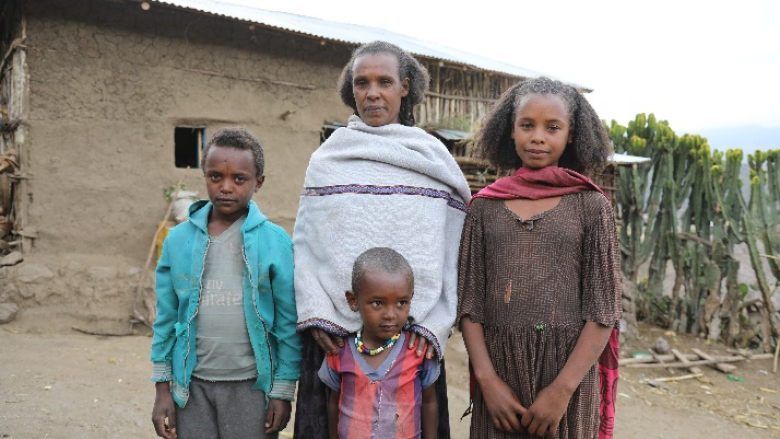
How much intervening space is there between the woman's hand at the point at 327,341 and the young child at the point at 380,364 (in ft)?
0.06

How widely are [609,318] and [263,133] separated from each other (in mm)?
5364

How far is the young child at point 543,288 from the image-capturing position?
1.71m

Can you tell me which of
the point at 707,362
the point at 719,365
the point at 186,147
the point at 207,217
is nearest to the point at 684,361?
the point at 707,362

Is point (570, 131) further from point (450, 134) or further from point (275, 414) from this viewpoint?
point (450, 134)

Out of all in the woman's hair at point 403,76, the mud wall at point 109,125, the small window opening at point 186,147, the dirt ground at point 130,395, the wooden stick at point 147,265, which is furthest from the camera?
the small window opening at point 186,147

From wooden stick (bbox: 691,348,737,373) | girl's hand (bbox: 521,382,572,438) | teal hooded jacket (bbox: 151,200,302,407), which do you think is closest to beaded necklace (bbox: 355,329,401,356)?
A: teal hooded jacket (bbox: 151,200,302,407)

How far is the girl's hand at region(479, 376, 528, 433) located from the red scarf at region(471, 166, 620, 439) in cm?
32

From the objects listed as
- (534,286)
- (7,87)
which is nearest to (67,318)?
(7,87)

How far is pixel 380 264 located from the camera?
1745mm

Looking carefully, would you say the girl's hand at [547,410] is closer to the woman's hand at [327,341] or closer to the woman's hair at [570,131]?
the woman's hand at [327,341]

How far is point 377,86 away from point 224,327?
0.96 metres

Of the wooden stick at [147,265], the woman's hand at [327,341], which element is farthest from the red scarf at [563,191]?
the wooden stick at [147,265]

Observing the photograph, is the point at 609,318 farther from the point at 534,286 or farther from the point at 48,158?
the point at 48,158

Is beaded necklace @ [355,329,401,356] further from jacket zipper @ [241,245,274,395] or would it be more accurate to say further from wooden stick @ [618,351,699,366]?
wooden stick @ [618,351,699,366]
